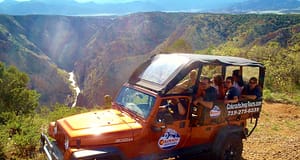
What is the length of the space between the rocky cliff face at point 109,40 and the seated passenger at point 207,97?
73.0 ft

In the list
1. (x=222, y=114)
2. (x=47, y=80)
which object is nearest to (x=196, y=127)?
(x=222, y=114)

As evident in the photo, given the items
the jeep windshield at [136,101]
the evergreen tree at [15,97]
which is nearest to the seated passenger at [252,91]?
the jeep windshield at [136,101]

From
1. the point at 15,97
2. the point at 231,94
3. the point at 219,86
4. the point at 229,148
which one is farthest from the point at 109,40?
the point at 229,148

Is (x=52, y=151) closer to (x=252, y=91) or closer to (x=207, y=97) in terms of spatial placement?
(x=207, y=97)

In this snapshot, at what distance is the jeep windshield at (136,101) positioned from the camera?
6.07 metres

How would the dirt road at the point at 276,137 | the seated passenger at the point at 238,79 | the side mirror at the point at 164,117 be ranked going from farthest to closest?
1. the dirt road at the point at 276,137
2. the seated passenger at the point at 238,79
3. the side mirror at the point at 164,117

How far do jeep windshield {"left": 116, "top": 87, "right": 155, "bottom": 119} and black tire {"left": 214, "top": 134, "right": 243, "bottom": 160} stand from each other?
1794 millimetres

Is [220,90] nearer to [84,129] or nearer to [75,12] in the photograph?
[84,129]

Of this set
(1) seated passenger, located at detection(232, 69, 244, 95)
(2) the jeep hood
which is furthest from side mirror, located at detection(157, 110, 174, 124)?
(1) seated passenger, located at detection(232, 69, 244, 95)

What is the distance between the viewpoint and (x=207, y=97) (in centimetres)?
655

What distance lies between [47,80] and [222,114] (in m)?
71.0

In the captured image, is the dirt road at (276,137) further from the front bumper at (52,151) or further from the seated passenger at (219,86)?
the front bumper at (52,151)

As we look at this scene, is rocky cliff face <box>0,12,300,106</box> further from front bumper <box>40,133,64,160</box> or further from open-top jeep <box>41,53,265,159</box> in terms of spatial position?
front bumper <box>40,133,64,160</box>

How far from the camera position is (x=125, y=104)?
6.70 m
